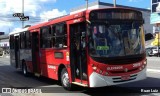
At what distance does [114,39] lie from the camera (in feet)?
35.4

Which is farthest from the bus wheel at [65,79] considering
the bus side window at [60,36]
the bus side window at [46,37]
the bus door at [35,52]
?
the bus door at [35,52]

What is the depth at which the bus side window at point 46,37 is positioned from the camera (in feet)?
47.3

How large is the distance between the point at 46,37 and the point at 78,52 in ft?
11.8

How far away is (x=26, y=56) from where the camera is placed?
60.2 feet

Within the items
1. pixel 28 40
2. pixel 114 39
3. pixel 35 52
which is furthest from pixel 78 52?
pixel 28 40

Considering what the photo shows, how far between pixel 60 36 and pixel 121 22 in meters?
2.95

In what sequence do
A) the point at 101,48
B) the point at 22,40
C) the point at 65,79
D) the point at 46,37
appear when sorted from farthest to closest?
1. the point at 22,40
2. the point at 46,37
3. the point at 65,79
4. the point at 101,48

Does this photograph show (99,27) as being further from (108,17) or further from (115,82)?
(115,82)

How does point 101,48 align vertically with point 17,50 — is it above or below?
above

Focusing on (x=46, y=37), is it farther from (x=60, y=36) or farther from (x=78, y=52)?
(x=78, y=52)

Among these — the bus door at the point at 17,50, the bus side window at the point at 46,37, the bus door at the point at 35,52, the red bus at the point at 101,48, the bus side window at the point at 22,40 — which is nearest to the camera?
the red bus at the point at 101,48

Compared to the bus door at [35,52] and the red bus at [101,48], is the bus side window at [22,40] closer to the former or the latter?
the bus door at [35,52]

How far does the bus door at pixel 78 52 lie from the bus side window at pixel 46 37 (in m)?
2.55

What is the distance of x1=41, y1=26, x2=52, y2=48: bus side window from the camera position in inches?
568
